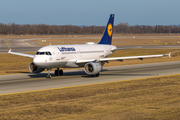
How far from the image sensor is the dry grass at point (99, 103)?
57.7 feet

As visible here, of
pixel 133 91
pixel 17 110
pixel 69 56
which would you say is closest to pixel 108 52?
pixel 69 56

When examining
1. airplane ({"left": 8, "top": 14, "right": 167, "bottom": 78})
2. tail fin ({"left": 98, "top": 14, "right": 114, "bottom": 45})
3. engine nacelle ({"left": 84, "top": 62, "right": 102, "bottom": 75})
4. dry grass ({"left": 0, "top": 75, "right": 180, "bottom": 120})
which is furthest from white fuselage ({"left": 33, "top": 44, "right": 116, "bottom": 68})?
dry grass ({"left": 0, "top": 75, "right": 180, "bottom": 120})

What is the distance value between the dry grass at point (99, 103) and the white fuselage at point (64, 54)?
7463mm

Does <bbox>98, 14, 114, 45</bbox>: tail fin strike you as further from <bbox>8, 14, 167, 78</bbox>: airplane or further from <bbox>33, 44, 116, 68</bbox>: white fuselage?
<bbox>8, 14, 167, 78</bbox>: airplane

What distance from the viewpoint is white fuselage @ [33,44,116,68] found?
3384 cm

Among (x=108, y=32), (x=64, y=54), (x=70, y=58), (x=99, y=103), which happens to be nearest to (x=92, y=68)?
(x=70, y=58)

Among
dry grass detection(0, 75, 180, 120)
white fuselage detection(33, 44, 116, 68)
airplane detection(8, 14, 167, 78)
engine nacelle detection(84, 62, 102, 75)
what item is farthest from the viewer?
engine nacelle detection(84, 62, 102, 75)

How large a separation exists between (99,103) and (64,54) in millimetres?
16124

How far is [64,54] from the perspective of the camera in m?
36.1

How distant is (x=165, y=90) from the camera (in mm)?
26547

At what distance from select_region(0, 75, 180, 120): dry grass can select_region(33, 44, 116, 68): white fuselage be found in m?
7.46

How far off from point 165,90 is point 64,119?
43.7 ft

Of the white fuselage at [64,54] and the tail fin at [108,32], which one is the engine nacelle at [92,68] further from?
the tail fin at [108,32]

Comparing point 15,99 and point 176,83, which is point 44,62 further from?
point 176,83
